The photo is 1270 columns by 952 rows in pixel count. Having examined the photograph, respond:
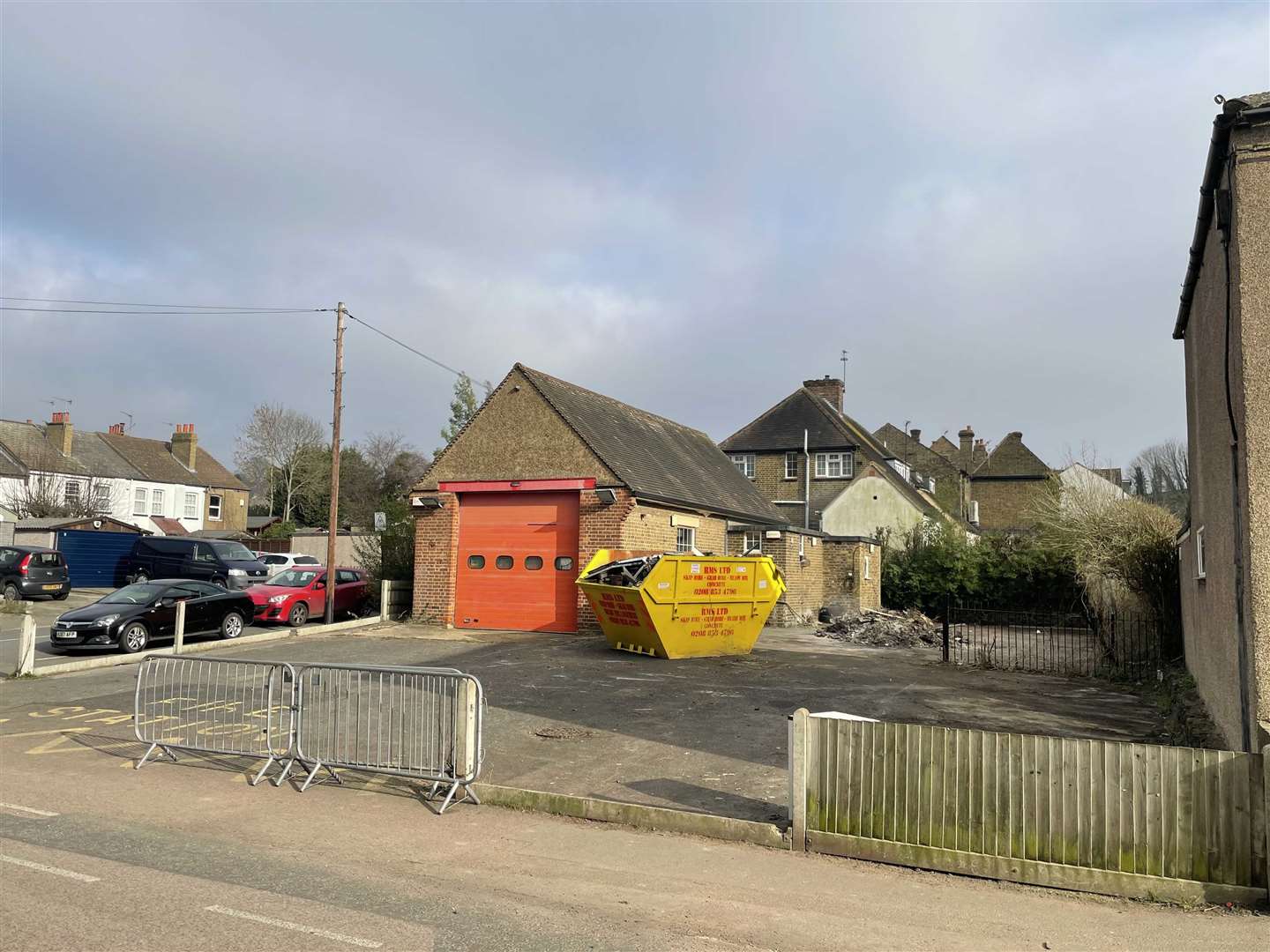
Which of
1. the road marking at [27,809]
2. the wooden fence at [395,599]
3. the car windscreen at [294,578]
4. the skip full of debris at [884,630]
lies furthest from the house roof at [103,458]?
the road marking at [27,809]

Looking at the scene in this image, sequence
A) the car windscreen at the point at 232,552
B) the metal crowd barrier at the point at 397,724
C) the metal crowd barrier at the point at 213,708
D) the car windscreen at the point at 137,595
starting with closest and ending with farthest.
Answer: the metal crowd barrier at the point at 397,724 → the metal crowd barrier at the point at 213,708 → the car windscreen at the point at 137,595 → the car windscreen at the point at 232,552

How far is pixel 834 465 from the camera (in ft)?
139

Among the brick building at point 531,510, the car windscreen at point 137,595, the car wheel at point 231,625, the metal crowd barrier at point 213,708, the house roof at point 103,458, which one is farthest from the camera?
the house roof at point 103,458

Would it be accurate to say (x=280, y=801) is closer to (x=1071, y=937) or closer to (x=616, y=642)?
(x=1071, y=937)

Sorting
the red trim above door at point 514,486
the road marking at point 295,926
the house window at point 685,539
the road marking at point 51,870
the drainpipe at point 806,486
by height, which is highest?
the drainpipe at point 806,486

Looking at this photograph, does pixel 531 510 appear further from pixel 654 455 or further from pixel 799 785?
pixel 799 785

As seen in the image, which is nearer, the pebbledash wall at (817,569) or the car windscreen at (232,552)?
the pebbledash wall at (817,569)

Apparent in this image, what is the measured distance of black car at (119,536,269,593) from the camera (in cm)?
2622

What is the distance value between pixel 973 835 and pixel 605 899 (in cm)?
258

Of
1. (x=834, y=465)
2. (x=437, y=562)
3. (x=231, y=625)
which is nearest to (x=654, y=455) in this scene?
(x=437, y=562)

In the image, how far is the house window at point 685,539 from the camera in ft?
70.2

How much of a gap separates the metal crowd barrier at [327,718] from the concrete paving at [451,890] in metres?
0.39

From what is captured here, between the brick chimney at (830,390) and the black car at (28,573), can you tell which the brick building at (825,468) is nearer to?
the brick chimney at (830,390)

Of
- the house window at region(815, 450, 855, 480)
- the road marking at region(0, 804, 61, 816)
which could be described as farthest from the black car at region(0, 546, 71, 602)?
the house window at region(815, 450, 855, 480)
